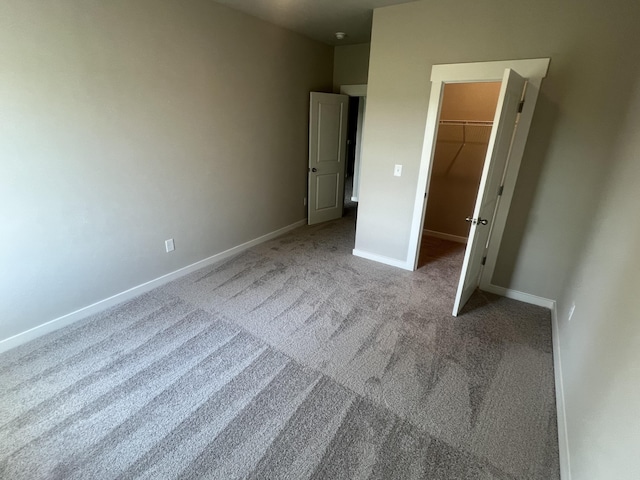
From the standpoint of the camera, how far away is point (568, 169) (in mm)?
2496

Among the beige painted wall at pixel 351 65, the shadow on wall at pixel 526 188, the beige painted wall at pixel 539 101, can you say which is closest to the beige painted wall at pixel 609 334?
the beige painted wall at pixel 539 101

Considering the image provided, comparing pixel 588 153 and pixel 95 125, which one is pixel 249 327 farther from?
pixel 588 153

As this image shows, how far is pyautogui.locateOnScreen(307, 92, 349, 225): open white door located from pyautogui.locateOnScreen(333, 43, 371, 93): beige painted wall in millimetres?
250

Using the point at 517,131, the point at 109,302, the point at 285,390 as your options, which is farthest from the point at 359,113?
the point at 285,390

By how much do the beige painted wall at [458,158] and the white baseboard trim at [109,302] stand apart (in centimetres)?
260

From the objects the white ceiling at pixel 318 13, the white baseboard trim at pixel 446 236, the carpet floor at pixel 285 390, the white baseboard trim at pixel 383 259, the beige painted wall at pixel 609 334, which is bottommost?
the carpet floor at pixel 285 390

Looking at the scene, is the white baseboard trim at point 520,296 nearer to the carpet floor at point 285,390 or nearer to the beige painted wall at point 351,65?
the carpet floor at point 285,390

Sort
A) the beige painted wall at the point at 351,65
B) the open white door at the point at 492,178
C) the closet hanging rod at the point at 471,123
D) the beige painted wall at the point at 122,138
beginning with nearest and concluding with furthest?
the beige painted wall at the point at 122,138 → the open white door at the point at 492,178 → the closet hanging rod at the point at 471,123 → the beige painted wall at the point at 351,65

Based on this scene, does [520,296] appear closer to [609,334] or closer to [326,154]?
[609,334]

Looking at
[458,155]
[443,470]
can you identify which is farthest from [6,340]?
[458,155]

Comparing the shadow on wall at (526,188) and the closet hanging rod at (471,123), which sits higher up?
the closet hanging rod at (471,123)

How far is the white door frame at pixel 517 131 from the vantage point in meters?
2.44

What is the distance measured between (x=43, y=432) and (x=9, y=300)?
1021mm

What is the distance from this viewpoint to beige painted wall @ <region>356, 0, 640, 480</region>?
52.8 inches
